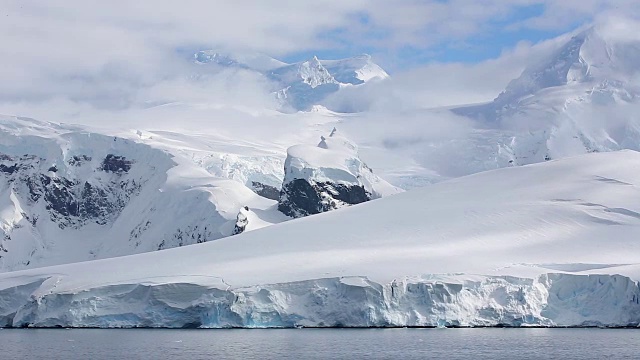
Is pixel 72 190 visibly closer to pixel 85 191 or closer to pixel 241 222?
pixel 85 191

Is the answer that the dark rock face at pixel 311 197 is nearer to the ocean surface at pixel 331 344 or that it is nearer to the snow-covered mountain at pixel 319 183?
the snow-covered mountain at pixel 319 183

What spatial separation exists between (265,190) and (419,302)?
11275 cm

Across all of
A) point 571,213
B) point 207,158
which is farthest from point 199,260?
point 207,158

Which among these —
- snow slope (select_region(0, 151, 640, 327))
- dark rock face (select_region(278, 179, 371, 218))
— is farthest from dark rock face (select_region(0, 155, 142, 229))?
snow slope (select_region(0, 151, 640, 327))

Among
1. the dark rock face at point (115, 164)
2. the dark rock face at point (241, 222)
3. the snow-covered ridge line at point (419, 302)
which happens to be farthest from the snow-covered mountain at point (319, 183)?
the snow-covered ridge line at point (419, 302)

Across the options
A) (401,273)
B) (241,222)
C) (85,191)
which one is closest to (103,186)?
(85,191)

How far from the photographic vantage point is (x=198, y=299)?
79812mm

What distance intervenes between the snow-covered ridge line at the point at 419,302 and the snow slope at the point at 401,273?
69 millimetres

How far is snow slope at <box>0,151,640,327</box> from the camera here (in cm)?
7638

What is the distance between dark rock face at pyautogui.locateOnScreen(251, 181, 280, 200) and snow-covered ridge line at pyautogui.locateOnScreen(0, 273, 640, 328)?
4201 inches

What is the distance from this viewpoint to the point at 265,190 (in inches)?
7416

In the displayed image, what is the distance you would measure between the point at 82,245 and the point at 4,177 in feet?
59.6

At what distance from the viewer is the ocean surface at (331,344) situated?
58.9 metres

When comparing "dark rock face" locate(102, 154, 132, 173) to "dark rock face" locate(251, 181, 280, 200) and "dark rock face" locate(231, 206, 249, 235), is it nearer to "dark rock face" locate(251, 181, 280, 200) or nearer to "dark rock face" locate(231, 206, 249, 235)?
"dark rock face" locate(251, 181, 280, 200)
